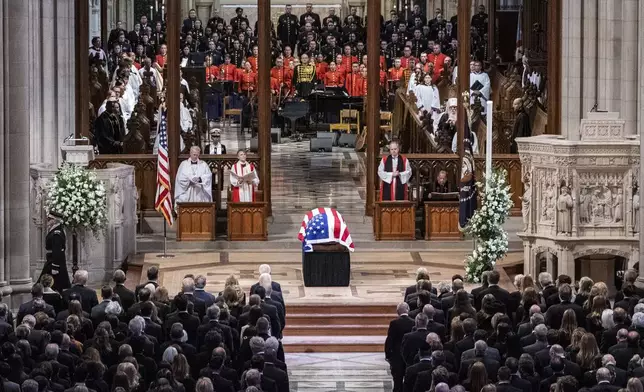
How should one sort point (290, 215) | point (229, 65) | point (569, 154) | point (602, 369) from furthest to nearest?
point (229, 65)
point (290, 215)
point (569, 154)
point (602, 369)

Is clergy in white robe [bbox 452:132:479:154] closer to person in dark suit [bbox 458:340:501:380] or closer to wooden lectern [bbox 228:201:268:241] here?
wooden lectern [bbox 228:201:268:241]

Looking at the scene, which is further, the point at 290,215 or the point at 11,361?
the point at 290,215

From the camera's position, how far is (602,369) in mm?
19016

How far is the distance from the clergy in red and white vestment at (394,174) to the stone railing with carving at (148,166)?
7.94 ft

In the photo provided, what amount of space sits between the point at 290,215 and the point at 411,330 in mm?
12904

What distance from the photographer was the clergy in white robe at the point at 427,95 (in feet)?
130

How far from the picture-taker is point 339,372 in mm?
25781

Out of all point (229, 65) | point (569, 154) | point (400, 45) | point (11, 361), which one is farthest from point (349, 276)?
point (400, 45)

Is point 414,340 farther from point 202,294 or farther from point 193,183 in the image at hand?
point 193,183

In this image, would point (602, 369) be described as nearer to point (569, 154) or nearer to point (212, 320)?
point (212, 320)

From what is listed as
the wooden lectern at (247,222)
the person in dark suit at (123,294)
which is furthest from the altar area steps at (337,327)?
the wooden lectern at (247,222)

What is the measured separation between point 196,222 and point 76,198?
442 cm

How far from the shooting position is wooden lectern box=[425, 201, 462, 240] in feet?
109

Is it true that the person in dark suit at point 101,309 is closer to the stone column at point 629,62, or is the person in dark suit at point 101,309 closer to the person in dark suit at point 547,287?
the person in dark suit at point 547,287
